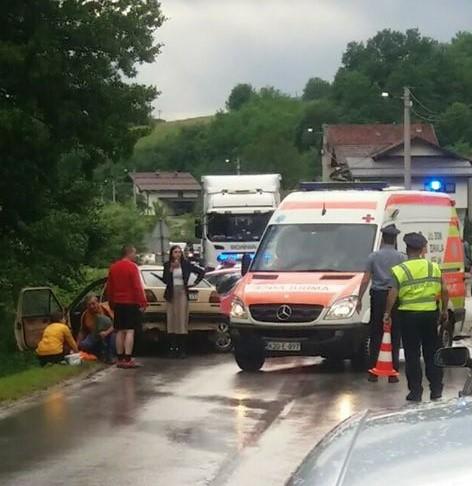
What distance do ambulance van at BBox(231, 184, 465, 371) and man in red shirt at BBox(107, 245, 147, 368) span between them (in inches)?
66.3

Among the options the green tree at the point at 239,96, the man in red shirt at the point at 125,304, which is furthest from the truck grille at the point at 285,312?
the green tree at the point at 239,96

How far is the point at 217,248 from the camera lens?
36031 millimetres

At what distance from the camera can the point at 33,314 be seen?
1852cm

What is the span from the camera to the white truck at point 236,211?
115 feet

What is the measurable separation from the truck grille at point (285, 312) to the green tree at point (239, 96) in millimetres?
175323

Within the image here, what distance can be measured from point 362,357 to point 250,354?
151 centimetres

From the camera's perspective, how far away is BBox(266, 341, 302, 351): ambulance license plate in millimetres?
15594

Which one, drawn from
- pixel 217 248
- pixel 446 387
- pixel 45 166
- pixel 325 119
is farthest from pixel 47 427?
pixel 325 119

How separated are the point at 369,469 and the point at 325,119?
128245 millimetres

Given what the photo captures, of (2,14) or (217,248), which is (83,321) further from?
(217,248)

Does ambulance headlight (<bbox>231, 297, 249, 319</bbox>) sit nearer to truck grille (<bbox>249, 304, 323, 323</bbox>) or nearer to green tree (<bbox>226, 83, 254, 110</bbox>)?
truck grille (<bbox>249, 304, 323, 323</bbox>)

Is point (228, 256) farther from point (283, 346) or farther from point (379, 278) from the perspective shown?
point (379, 278)

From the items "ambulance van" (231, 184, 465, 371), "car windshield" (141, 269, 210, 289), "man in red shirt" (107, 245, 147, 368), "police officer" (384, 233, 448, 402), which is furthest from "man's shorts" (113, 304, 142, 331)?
"police officer" (384, 233, 448, 402)

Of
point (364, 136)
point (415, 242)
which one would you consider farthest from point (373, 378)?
point (364, 136)
